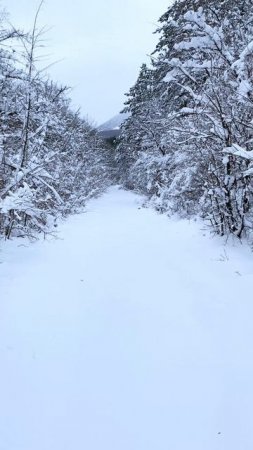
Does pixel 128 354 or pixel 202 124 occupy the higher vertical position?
pixel 202 124

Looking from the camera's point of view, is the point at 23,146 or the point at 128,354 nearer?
the point at 128,354

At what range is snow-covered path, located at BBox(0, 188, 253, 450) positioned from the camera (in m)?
3.01

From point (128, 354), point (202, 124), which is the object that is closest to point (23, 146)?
point (202, 124)

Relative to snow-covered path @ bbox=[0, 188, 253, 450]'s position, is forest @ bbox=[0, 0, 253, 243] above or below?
above

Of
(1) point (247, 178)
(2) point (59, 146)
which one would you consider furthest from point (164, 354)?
(2) point (59, 146)

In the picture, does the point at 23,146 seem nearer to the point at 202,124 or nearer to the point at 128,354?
the point at 202,124

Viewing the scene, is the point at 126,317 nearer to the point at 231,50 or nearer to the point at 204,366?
the point at 204,366

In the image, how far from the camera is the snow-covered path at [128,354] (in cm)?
301

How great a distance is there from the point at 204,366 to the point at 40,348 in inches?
67.1

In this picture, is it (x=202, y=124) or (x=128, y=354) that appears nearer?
(x=128, y=354)

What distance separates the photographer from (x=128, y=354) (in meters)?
4.16

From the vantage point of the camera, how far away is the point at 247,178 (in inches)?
321

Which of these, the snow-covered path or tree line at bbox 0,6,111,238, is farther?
tree line at bbox 0,6,111,238

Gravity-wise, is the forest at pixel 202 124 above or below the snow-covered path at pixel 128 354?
above
